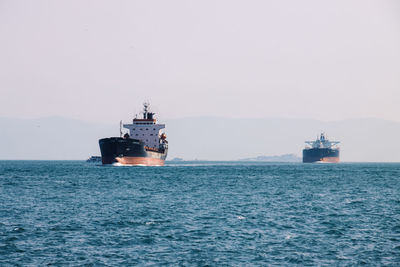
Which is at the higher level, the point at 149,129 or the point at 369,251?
the point at 149,129

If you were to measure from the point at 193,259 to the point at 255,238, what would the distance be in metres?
5.91

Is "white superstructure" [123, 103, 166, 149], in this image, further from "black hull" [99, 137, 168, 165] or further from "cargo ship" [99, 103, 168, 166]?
"black hull" [99, 137, 168, 165]

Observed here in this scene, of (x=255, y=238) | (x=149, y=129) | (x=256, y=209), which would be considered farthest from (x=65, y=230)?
(x=149, y=129)

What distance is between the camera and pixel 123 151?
107750 mm

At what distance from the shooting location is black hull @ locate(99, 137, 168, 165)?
105 meters

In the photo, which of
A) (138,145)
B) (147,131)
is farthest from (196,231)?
(147,131)

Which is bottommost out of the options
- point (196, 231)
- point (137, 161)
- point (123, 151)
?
point (196, 231)

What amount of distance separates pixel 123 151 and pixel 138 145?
3.58m

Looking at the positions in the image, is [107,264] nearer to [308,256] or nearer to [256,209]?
[308,256]

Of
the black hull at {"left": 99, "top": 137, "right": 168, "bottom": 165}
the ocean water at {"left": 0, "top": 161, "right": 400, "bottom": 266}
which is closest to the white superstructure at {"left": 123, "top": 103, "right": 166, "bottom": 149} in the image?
the black hull at {"left": 99, "top": 137, "right": 168, "bottom": 165}

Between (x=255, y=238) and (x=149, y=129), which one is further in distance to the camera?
(x=149, y=129)

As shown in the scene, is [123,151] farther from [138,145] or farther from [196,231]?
[196,231]

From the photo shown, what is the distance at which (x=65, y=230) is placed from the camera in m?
27.9

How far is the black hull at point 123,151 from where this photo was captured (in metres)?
105
